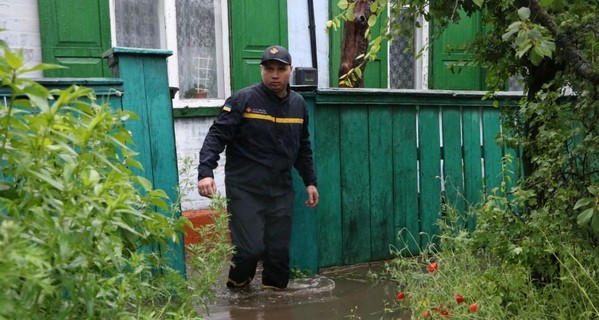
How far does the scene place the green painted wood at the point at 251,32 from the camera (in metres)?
8.05

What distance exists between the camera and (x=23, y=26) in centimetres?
682

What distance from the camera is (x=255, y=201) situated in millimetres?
5035

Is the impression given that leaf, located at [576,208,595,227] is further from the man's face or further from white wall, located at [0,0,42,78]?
white wall, located at [0,0,42,78]

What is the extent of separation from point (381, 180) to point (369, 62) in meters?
3.40

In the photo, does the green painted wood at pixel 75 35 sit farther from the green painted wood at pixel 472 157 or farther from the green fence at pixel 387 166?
the green painted wood at pixel 472 157

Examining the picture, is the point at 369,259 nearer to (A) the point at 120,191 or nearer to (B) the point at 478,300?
(B) the point at 478,300

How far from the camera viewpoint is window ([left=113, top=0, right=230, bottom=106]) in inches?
299

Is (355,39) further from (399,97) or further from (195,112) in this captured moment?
(195,112)

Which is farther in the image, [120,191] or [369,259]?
[369,259]

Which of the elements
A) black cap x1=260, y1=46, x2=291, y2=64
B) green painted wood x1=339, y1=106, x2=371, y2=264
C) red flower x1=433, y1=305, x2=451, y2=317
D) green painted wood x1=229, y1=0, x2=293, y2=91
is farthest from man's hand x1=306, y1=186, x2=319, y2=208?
green painted wood x1=229, y1=0, x2=293, y2=91

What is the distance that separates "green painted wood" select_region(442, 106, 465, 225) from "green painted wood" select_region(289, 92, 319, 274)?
1.49 m

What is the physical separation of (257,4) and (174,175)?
413 cm

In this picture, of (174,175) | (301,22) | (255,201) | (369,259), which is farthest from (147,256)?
(301,22)

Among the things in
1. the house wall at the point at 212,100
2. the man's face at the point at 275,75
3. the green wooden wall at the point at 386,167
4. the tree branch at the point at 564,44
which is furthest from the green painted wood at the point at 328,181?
the tree branch at the point at 564,44
